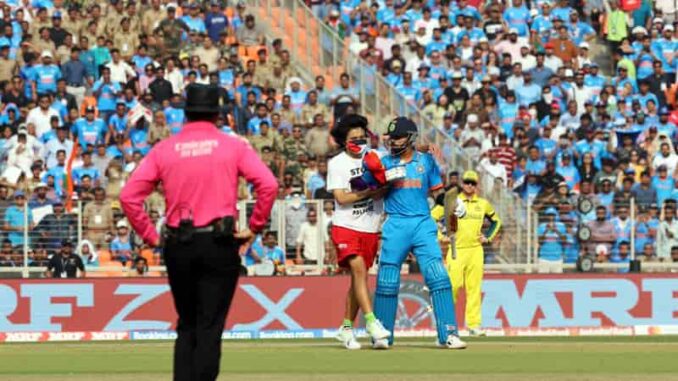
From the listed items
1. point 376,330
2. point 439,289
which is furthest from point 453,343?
point 376,330

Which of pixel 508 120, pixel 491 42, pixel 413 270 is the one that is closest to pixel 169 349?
pixel 413 270

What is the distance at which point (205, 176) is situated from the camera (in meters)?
10.1

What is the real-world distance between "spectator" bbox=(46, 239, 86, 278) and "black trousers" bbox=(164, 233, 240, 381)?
13912mm

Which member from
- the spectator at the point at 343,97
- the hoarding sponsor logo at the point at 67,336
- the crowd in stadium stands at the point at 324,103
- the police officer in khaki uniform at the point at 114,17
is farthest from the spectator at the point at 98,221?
the police officer in khaki uniform at the point at 114,17

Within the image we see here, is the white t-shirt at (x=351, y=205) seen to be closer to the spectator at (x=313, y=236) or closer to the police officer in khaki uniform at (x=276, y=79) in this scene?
the spectator at (x=313, y=236)

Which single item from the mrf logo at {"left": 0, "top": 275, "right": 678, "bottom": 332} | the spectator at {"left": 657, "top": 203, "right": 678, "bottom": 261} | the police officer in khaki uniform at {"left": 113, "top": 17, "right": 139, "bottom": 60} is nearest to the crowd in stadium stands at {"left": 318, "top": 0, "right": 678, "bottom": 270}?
the spectator at {"left": 657, "top": 203, "right": 678, "bottom": 261}

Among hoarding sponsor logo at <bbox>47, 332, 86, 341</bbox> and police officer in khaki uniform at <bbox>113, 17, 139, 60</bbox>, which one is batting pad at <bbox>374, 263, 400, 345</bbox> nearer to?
hoarding sponsor logo at <bbox>47, 332, 86, 341</bbox>

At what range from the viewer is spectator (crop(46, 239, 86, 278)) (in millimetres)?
23766

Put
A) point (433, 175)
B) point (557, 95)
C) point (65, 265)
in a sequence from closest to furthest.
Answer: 1. point (433, 175)
2. point (65, 265)
3. point (557, 95)

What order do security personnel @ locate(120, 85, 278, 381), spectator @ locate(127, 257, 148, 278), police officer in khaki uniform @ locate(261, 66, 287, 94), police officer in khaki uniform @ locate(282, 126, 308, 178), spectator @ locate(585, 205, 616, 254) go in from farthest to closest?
1. police officer in khaki uniform @ locate(261, 66, 287, 94)
2. police officer in khaki uniform @ locate(282, 126, 308, 178)
3. spectator @ locate(585, 205, 616, 254)
4. spectator @ locate(127, 257, 148, 278)
5. security personnel @ locate(120, 85, 278, 381)

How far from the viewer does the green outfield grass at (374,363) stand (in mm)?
12703

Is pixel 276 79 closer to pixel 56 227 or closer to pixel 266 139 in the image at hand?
pixel 266 139

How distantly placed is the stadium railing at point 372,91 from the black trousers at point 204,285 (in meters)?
15.0

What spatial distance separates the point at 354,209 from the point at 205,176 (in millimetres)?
5180
